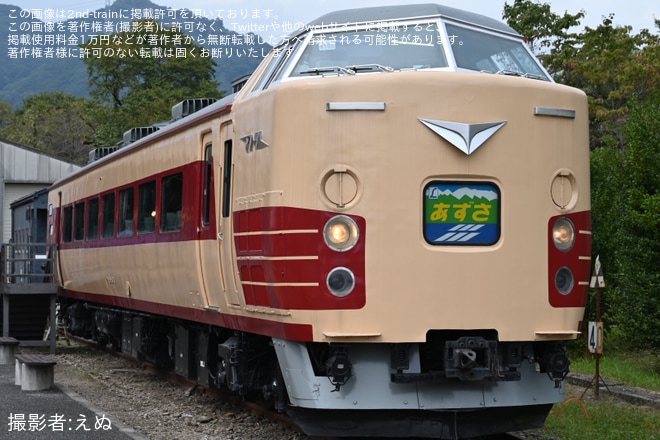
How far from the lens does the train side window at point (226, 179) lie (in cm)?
855

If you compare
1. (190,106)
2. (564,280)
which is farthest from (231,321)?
(190,106)

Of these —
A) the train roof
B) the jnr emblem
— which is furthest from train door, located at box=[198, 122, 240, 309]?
the train roof

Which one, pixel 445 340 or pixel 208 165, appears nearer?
pixel 445 340

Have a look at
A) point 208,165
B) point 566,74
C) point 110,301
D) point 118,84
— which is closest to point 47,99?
point 118,84

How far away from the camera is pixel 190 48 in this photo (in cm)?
5266

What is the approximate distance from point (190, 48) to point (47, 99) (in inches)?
977

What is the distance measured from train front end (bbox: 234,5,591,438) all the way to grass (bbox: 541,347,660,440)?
5.63 feet

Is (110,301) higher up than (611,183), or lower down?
lower down

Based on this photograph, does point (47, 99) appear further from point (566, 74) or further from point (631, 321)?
point (631, 321)

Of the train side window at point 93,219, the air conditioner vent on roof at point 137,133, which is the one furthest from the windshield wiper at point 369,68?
the train side window at point 93,219

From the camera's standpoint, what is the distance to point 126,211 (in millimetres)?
13117

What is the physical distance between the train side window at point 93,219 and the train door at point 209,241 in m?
6.23

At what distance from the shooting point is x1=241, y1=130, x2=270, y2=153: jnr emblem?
24.7 ft

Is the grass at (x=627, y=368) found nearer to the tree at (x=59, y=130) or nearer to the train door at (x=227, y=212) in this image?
the train door at (x=227, y=212)
